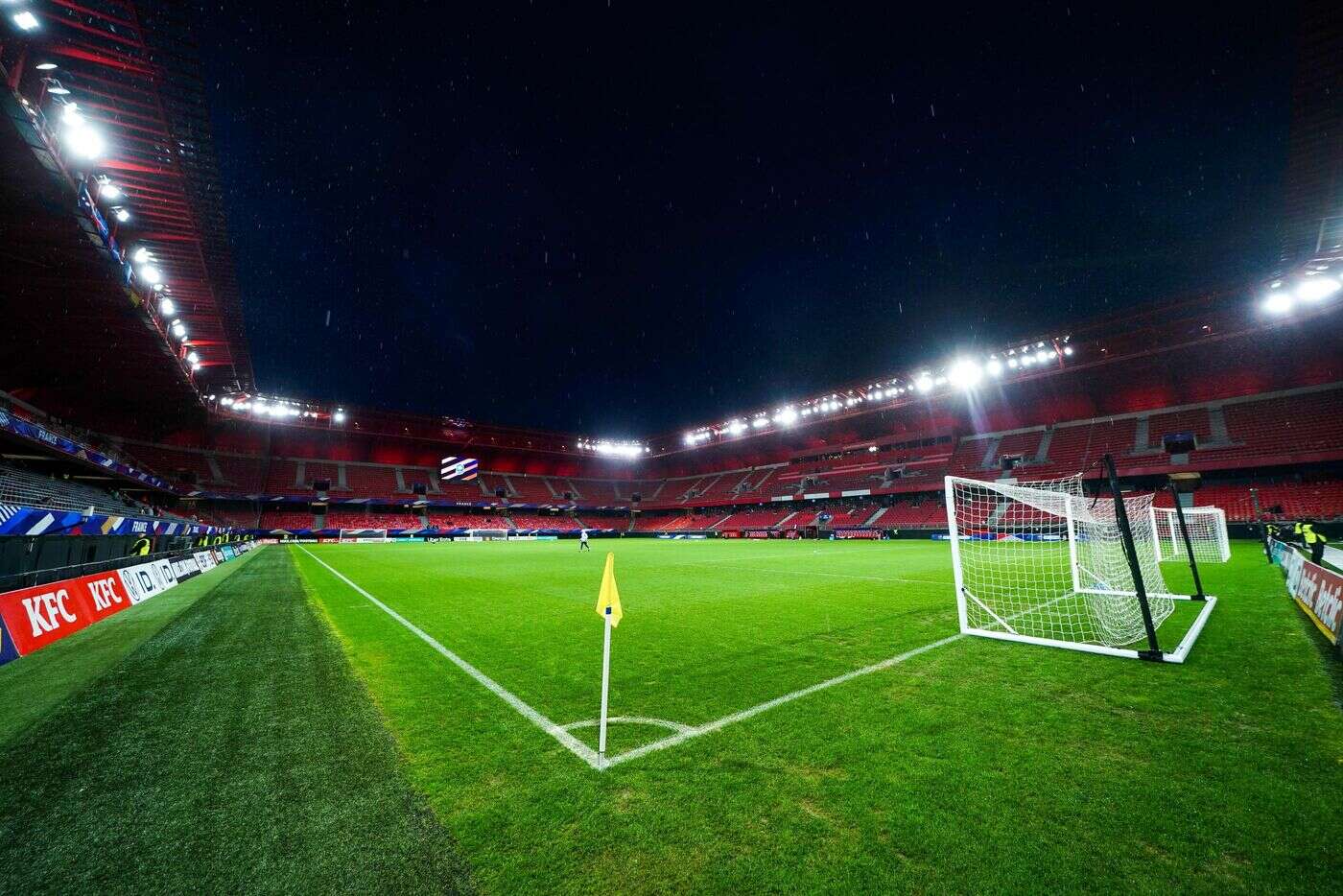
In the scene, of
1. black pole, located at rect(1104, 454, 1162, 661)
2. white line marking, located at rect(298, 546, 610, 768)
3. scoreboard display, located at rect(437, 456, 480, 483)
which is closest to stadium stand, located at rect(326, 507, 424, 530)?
scoreboard display, located at rect(437, 456, 480, 483)

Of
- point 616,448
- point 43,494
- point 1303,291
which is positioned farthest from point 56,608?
point 616,448

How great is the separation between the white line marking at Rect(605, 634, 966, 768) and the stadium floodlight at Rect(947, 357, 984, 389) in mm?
42321

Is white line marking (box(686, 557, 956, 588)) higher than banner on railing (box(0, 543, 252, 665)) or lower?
lower

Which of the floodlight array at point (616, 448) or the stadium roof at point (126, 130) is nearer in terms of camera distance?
the stadium roof at point (126, 130)

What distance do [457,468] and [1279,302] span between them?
72618mm

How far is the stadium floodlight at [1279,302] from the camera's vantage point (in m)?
29.8

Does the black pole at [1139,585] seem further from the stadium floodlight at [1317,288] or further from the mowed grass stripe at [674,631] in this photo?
the stadium floodlight at [1317,288]

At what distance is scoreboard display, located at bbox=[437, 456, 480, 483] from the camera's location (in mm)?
65375

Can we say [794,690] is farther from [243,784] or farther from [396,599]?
[396,599]

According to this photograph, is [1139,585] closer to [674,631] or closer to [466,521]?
[674,631]

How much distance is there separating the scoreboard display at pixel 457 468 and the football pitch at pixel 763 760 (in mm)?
61911

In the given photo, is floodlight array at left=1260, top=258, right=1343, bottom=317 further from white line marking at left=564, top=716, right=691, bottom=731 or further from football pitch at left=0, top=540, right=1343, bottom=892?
white line marking at left=564, top=716, right=691, bottom=731

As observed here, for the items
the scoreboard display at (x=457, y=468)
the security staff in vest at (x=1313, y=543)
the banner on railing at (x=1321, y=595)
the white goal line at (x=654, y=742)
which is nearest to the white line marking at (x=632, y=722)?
the white goal line at (x=654, y=742)

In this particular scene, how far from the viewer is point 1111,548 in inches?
470
